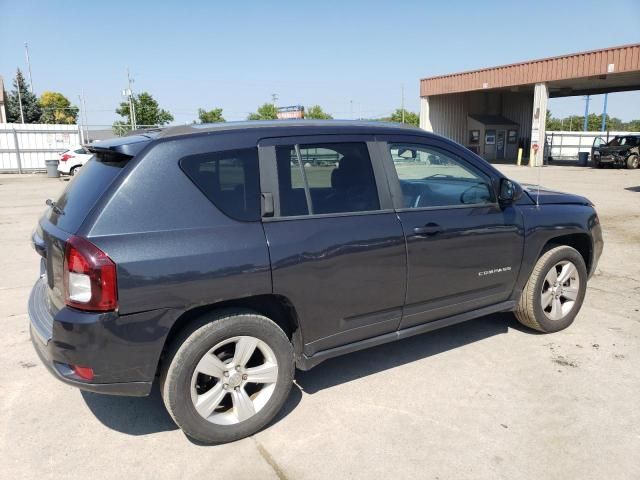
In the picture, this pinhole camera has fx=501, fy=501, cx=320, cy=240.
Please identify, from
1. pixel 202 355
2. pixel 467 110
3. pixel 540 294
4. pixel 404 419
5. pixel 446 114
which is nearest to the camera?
pixel 202 355

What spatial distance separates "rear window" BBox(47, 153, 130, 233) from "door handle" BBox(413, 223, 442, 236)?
6.20 ft

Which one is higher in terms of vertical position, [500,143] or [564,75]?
[564,75]

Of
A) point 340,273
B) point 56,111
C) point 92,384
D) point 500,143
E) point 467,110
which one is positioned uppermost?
→ point 56,111

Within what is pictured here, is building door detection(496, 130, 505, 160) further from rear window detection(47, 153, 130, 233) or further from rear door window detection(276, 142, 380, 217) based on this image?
rear window detection(47, 153, 130, 233)

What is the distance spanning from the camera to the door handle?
341 cm

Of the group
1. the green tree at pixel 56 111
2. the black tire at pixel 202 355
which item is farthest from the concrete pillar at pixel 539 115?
the green tree at pixel 56 111

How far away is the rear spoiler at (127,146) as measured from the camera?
278cm

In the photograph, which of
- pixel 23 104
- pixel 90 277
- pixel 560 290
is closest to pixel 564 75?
pixel 560 290

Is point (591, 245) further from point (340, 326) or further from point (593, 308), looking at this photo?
point (340, 326)

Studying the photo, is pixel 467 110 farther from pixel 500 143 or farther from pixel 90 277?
pixel 90 277

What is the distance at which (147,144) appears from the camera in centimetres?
278

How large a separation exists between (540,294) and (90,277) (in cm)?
353

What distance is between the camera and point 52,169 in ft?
77.1

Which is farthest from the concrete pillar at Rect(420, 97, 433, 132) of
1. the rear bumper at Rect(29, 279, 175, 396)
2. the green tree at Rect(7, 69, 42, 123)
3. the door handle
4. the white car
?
the green tree at Rect(7, 69, 42, 123)
